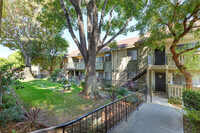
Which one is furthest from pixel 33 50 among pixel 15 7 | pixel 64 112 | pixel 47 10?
pixel 64 112

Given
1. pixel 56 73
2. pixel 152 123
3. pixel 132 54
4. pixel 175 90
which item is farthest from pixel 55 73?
pixel 175 90

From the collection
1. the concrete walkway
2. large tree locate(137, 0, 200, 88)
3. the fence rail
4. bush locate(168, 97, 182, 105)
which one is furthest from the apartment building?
the fence rail

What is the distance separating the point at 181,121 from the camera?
4.19 m

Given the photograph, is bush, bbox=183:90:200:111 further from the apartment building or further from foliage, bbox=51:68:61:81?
foliage, bbox=51:68:61:81

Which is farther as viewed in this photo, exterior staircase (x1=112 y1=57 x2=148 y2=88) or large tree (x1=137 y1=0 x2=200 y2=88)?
exterior staircase (x1=112 y1=57 x2=148 y2=88)

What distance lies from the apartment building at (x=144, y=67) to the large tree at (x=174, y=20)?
5.37ft

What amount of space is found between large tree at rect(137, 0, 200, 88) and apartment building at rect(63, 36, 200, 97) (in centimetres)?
164

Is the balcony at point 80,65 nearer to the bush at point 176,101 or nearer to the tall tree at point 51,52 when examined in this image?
the tall tree at point 51,52

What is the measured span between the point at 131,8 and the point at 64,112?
865cm

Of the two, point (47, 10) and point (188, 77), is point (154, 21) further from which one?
point (47, 10)

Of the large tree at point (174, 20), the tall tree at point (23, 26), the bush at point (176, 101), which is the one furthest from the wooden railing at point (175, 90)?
the tall tree at point (23, 26)

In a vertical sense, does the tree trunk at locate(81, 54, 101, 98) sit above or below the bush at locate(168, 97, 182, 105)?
above

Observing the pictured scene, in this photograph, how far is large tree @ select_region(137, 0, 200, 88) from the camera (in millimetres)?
5781

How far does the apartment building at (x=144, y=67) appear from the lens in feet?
30.0
